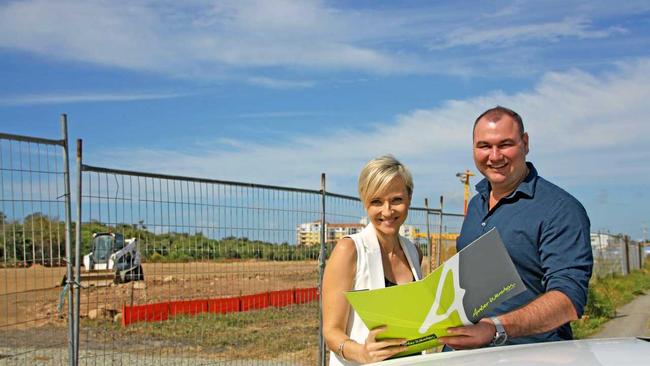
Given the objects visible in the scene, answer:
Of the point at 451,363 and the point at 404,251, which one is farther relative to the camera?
the point at 404,251

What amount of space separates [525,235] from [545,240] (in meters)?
0.09

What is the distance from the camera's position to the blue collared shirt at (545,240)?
2.79 meters

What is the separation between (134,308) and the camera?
7457mm

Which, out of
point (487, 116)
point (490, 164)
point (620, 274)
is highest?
point (487, 116)

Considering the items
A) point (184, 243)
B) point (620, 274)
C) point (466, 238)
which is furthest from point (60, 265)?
point (620, 274)

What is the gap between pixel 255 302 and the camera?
27.2ft

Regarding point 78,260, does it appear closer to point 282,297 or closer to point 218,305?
point 218,305

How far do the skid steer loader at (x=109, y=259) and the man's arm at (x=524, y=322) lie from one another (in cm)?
347

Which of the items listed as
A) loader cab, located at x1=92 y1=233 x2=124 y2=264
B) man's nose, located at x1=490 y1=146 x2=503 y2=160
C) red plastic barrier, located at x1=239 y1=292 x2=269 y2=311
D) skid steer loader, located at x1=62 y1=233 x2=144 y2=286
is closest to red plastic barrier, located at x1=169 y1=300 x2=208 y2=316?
red plastic barrier, located at x1=239 y1=292 x2=269 y2=311

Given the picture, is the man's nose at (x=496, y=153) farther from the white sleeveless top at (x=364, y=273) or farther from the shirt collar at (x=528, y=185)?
the white sleeveless top at (x=364, y=273)

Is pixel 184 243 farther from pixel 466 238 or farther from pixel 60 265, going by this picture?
pixel 466 238

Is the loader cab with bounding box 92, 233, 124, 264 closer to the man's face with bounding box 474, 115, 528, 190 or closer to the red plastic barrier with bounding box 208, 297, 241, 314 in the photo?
the red plastic barrier with bounding box 208, 297, 241, 314

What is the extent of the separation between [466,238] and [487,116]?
59 cm

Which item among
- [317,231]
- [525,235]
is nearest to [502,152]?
[525,235]
